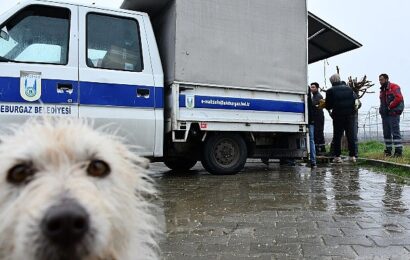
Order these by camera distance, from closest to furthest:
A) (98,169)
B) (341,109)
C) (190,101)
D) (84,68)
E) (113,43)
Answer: (98,169)
(84,68)
(113,43)
(190,101)
(341,109)

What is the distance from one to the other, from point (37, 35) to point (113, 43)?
49.2 inches

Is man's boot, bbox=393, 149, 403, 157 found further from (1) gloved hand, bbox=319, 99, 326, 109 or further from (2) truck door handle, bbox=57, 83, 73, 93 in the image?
(2) truck door handle, bbox=57, 83, 73, 93

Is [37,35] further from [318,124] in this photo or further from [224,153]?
[318,124]

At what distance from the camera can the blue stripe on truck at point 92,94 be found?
687 centimetres

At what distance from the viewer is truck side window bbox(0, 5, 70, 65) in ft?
23.4

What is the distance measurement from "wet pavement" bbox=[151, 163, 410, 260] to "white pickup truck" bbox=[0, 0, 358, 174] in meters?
1.02

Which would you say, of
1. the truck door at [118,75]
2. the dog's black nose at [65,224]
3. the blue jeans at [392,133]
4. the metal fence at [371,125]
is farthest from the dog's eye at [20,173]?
the metal fence at [371,125]

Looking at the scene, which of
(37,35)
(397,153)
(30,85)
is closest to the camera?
(30,85)

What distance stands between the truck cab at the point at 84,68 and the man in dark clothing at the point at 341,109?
564 cm

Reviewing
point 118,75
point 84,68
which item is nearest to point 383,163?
point 118,75

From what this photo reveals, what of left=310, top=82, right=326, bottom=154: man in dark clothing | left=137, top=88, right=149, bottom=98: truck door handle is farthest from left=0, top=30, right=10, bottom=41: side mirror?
left=310, top=82, right=326, bottom=154: man in dark clothing

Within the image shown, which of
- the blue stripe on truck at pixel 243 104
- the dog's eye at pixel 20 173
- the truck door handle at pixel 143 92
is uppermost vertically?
the truck door handle at pixel 143 92

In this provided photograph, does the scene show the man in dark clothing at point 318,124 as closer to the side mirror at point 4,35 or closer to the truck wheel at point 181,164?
the truck wheel at point 181,164

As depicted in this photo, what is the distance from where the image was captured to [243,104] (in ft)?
29.8
